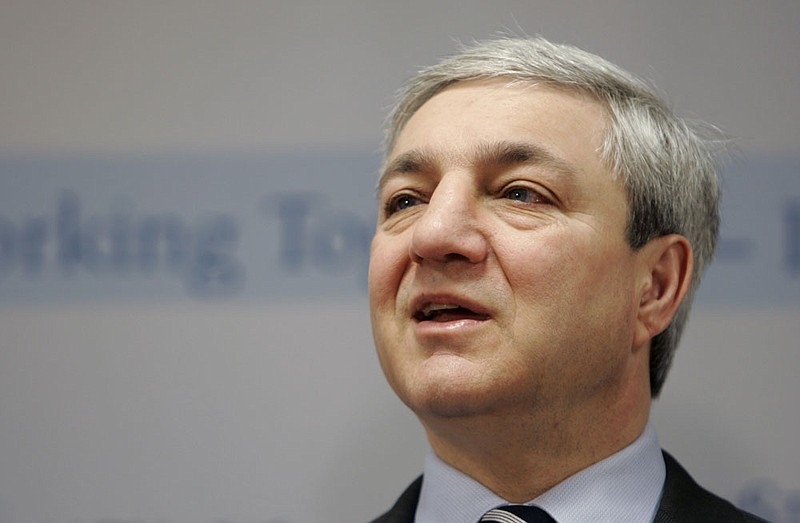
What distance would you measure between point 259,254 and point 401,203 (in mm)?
582

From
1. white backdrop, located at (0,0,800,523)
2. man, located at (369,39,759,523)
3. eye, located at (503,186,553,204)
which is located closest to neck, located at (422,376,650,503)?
man, located at (369,39,759,523)

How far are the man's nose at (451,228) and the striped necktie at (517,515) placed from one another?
0.42m

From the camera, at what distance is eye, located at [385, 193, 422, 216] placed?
1.73 meters

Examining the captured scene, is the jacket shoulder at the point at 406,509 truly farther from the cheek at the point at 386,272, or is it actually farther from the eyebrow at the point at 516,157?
the eyebrow at the point at 516,157

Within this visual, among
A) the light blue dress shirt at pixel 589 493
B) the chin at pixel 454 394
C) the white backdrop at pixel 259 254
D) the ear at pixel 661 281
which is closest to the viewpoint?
the chin at pixel 454 394

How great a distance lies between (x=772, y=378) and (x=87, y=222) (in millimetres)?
1644

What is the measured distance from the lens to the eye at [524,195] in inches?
62.5

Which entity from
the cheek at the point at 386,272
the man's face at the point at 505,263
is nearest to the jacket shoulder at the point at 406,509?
the man's face at the point at 505,263

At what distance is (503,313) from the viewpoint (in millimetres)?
1498

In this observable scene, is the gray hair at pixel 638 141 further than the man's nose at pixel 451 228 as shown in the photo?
Yes

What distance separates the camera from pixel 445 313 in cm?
156

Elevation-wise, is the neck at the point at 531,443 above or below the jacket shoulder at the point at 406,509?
above

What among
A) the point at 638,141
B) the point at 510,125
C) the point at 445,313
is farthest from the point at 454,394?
the point at 638,141

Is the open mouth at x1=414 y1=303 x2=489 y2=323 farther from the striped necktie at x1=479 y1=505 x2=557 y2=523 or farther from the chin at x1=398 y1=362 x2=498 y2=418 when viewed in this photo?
the striped necktie at x1=479 y1=505 x2=557 y2=523
